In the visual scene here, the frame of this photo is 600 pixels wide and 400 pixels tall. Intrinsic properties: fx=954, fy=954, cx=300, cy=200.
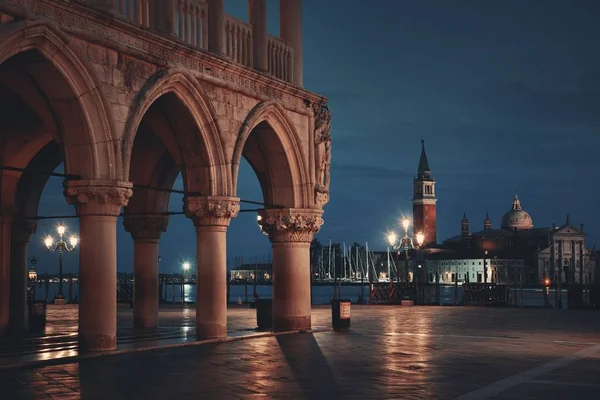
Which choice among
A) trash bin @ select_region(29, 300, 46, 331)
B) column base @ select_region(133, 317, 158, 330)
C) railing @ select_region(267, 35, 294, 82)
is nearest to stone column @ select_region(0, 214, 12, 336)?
trash bin @ select_region(29, 300, 46, 331)

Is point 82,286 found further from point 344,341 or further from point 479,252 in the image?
point 479,252

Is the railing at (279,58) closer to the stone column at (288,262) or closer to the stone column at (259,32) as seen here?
the stone column at (259,32)

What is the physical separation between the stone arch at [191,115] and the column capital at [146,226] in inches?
180

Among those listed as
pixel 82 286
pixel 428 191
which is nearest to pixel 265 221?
pixel 82 286

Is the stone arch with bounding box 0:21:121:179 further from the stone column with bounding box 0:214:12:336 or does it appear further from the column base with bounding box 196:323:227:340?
the stone column with bounding box 0:214:12:336

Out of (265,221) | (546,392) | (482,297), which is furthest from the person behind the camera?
(482,297)

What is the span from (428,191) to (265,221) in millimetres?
160724

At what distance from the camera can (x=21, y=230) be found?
2311cm

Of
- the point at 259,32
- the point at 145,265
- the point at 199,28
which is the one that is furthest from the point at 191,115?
the point at 145,265

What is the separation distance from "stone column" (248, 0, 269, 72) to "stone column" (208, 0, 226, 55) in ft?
5.44

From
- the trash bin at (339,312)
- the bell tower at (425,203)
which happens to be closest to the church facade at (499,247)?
the bell tower at (425,203)

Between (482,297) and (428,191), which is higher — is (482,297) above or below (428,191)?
below

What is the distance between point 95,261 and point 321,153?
8.07 m

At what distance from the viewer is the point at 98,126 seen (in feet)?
52.3
